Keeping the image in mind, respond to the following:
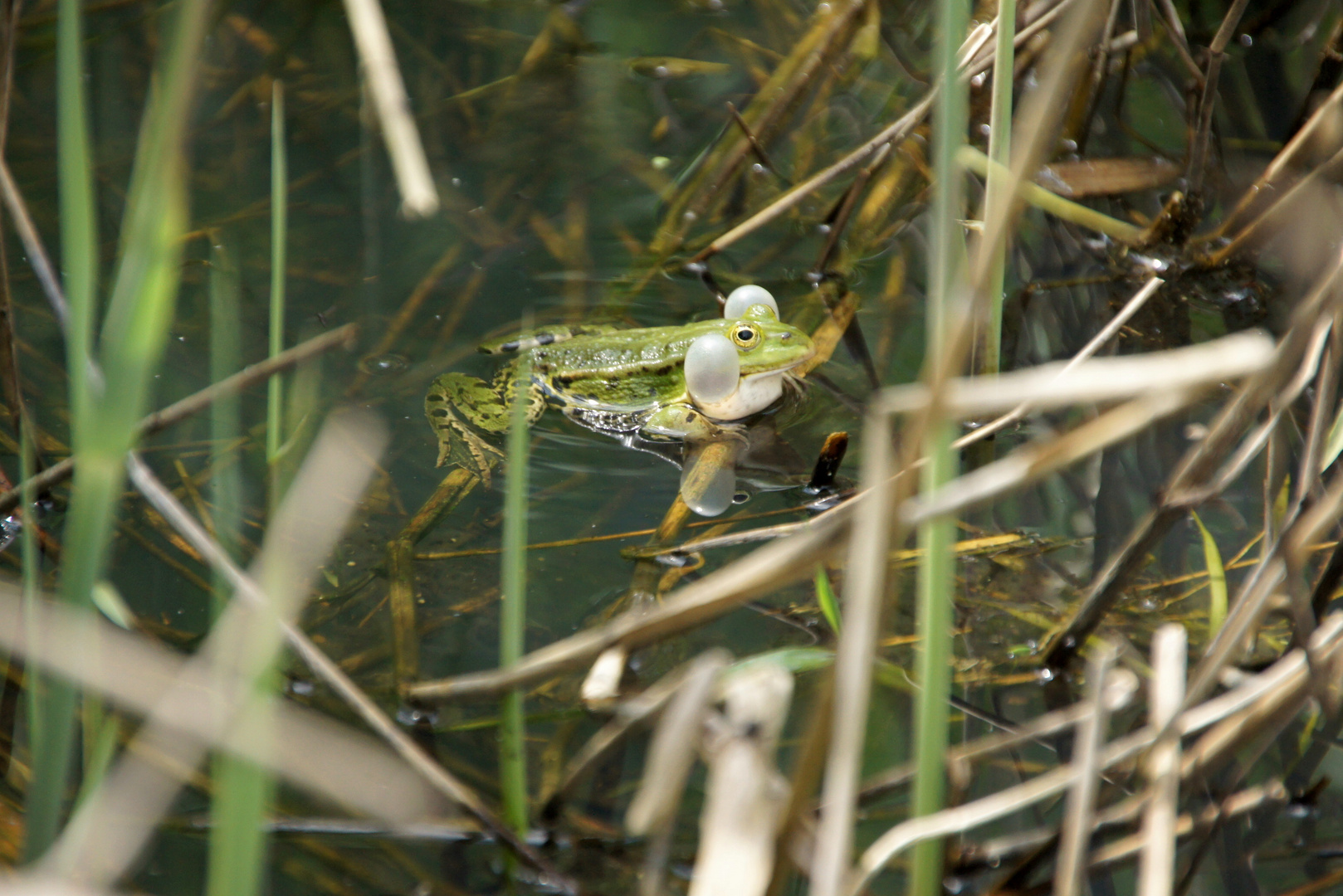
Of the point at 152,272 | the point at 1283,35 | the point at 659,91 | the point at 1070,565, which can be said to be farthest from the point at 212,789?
the point at 1283,35

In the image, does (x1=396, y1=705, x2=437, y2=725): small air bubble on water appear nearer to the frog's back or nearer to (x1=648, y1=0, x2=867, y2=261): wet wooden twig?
the frog's back

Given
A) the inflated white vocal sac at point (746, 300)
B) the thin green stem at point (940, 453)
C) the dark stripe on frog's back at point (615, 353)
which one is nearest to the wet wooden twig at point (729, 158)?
the inflated white vocal sac at point (746, 300)

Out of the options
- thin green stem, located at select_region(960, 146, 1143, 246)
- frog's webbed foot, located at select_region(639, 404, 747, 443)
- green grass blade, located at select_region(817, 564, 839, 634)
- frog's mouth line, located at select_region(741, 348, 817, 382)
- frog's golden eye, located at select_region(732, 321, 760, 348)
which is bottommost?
green grass blade, located at select_region(817, 564, 839, 634)

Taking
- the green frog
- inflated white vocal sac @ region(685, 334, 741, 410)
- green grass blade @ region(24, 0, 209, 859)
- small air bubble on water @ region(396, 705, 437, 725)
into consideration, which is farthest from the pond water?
green grass blade @ region(24, 0, 209, 859)

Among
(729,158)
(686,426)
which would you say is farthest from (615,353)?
(729,158)

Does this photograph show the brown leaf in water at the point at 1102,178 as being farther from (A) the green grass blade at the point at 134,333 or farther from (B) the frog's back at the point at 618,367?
(A) the green grass blade at the point at 134,333

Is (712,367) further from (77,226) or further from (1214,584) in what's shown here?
(77,226)

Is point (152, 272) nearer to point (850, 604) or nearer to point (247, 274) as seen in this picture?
point (850, 604)
